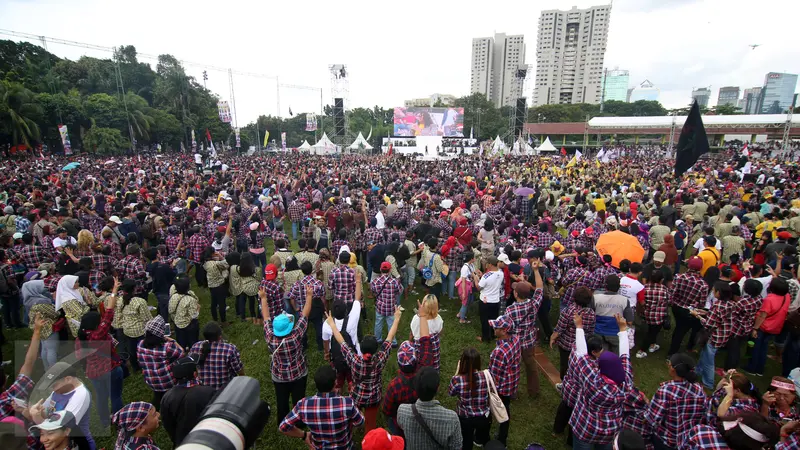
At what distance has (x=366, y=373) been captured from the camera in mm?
3549

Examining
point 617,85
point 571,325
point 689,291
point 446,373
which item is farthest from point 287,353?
point 617,85

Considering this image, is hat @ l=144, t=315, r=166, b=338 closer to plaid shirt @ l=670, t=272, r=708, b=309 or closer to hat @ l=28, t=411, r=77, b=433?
hat @ l=28, t=411, r=77, b=433

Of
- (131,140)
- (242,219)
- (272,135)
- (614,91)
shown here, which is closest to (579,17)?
(614,91)

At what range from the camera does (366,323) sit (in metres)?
6.78

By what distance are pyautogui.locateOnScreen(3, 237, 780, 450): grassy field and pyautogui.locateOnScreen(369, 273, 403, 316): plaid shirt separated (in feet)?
2.94

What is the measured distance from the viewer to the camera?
4.19 ft

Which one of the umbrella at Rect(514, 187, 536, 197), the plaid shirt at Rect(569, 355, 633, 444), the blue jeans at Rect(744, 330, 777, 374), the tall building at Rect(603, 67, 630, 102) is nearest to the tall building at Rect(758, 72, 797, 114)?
the tall building at Rect(603, 67, 630, 102)

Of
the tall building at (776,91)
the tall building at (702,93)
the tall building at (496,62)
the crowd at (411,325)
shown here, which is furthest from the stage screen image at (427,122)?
the tall building at (496,62)

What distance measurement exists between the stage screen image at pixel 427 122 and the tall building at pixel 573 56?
262 ft

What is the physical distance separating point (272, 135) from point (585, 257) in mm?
58795

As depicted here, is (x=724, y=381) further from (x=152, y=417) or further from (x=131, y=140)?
(x=131, y=140)

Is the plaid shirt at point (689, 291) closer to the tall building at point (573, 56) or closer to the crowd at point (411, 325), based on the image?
the crowd at point (411, 325)

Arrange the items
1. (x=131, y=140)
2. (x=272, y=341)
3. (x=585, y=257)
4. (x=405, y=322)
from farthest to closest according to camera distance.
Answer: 1. (x=131, y=140)
2. (x=405, y=322)
3. (x=585, y=257)
4. (x=272, y=341)

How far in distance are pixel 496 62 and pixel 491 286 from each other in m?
148
